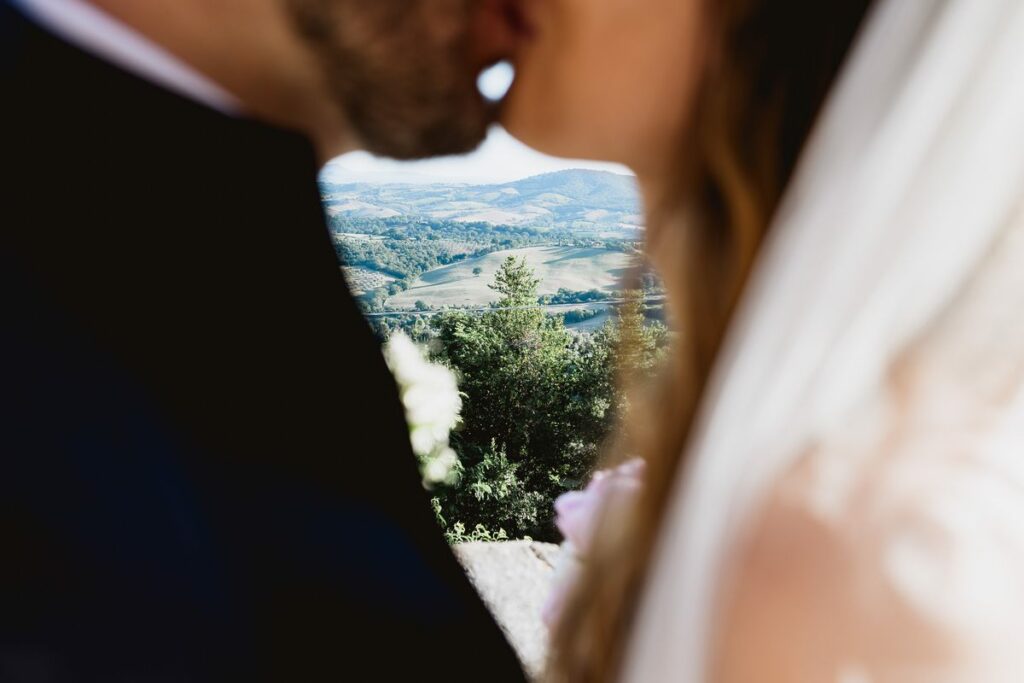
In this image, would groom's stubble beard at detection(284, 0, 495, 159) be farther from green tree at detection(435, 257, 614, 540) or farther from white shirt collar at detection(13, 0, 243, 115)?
green tree at detection(435, 257, 614, 540)

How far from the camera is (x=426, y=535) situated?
0.54m

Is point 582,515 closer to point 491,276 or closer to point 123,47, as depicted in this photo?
point 123,47

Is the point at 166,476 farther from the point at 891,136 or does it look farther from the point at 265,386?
the point at 891,136

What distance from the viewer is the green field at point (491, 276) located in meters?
6.70

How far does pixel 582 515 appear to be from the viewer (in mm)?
693

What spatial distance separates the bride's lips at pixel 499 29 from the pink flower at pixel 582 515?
0.39 m

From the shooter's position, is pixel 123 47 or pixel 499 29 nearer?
pixel 123 47

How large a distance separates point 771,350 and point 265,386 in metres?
0.32

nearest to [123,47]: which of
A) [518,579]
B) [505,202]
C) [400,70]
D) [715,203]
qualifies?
[400,70]

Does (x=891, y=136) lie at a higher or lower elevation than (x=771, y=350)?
higher

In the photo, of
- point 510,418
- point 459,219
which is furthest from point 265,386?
point 510,418

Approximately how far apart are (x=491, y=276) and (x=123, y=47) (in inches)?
299

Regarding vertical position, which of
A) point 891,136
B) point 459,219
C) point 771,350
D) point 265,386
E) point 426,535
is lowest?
point 459,219

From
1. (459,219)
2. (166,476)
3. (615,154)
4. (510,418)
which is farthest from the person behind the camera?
(510,418)
